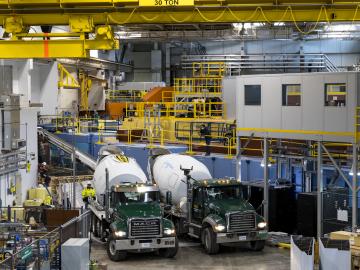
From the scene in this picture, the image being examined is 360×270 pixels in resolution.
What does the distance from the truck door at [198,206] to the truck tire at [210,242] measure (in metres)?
0.64

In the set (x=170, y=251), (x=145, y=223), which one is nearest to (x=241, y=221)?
(x=170, y=251)

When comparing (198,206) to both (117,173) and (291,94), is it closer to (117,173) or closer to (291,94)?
(117,173)

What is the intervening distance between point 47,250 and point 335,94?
9.83m

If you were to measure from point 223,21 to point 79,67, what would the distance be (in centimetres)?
3017

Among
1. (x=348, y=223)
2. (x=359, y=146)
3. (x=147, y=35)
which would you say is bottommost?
(x=348, y=223)

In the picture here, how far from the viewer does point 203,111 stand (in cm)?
3547

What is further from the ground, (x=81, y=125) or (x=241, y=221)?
(x=81, y=125)

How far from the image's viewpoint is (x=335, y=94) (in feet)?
66.3

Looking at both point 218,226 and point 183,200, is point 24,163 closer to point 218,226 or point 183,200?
point 183,200

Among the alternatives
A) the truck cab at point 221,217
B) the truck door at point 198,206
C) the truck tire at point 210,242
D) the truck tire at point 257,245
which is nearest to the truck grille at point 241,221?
the truck cab at point 221,217

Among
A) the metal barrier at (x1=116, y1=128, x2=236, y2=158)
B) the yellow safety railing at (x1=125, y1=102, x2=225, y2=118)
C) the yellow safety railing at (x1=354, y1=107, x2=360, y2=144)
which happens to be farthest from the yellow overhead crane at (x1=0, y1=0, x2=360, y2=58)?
the yellow safety railing at (x1=125, y1=102, x2=225, y2=118)

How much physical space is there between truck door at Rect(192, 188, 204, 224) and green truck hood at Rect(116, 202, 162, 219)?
1366mm

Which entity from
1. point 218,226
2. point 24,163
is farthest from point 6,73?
point 218,226

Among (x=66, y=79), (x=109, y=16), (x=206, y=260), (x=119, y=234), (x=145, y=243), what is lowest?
(x=206, y=260)
